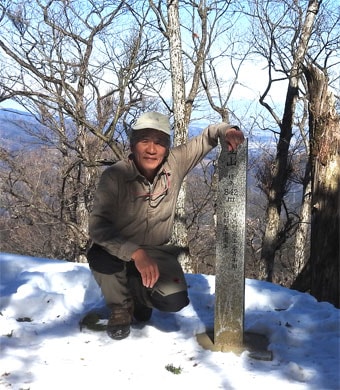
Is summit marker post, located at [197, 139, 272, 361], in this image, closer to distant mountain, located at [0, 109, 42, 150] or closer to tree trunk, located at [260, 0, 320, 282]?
tree trunk, located at [260, 0, 320, 282]

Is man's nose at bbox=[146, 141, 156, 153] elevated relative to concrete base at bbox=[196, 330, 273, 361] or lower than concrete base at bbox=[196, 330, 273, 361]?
elevated

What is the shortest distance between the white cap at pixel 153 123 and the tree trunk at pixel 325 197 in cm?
251

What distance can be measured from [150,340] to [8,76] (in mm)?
8426

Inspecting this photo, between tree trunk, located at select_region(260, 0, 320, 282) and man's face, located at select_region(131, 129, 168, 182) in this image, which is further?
tree trunk, located at select_region(260, 0, 320, 282)

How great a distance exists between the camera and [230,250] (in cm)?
283

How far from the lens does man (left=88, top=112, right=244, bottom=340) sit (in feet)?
8.88

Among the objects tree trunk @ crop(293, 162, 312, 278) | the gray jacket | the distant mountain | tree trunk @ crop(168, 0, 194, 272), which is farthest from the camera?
the distant mountain

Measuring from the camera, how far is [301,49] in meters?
9.59

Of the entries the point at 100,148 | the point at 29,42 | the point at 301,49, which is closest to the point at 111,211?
the point at 29,42

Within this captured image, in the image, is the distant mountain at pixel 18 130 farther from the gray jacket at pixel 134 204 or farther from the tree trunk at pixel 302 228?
the gray jacket at pixel 134 204

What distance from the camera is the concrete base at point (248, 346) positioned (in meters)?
2.70

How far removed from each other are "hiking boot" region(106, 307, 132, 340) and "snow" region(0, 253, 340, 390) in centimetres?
4

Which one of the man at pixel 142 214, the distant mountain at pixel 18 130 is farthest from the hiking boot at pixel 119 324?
the distant mountain at pixel 18 130

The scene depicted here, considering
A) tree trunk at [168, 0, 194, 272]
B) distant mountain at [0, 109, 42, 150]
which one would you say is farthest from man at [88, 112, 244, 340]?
distant mountain at [0, 109, 42, 150]
